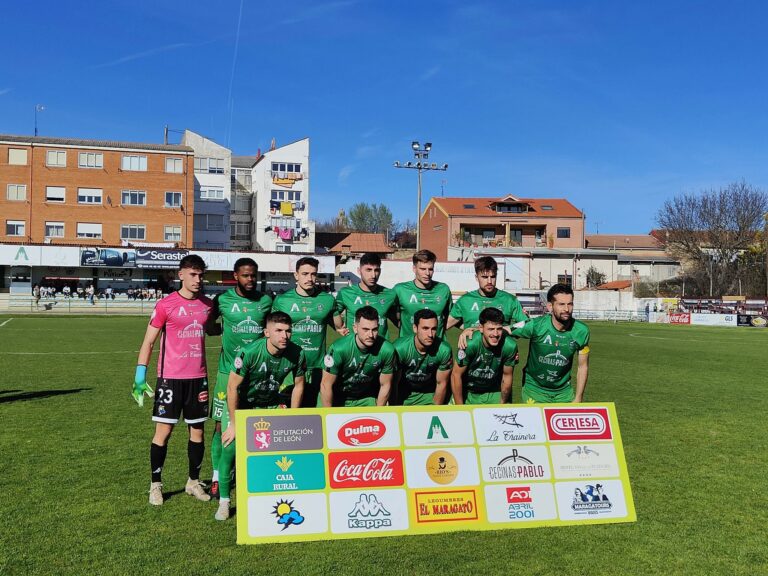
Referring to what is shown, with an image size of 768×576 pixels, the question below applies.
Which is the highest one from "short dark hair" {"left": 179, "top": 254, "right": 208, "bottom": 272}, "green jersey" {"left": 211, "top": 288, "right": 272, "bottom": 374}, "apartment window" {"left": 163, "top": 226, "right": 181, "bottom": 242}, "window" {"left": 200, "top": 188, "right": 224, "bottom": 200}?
"window" {"left": 200, "top": 188, "right": 224, "bottom": 200}

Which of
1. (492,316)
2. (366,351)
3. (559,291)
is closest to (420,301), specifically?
(492,316)

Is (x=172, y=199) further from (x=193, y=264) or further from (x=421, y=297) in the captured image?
(x=193, y=264)

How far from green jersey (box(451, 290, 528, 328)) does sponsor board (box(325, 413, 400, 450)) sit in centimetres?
215

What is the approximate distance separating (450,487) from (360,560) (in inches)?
42.8

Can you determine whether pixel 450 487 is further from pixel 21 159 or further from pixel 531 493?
pixel 21 159

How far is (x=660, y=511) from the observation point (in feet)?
22.1

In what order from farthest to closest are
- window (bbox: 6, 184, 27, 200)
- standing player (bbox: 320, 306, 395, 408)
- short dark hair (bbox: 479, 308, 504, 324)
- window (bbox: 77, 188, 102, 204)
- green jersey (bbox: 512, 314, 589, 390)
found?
1. window (bbox: 77, 188, 102, 204)
2. window (bbox: 6, 184, 27, 200)
3. green jersey (bbox: 512, 314, 589, 390)
4. short dark hair (bbox: 479, 308, 504, 324)
5. standing player (bbox: 320, 306, 395, 408)

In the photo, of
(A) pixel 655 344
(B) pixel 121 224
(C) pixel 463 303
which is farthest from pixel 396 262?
(C) pixel 463 303

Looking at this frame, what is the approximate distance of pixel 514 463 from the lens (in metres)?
6.13

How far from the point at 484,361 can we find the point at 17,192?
59.9 metres

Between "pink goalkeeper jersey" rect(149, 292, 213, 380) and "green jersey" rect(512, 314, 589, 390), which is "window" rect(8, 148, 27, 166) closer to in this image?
"pink goalkeeper jersey" rect(149, 292, 213, 380)

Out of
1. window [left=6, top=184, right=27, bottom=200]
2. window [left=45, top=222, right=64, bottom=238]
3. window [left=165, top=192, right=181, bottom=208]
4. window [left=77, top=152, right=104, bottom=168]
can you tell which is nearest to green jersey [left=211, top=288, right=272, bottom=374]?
window [left=165, top=192, right=181, bottom=208]

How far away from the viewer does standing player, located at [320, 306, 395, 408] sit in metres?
6.57

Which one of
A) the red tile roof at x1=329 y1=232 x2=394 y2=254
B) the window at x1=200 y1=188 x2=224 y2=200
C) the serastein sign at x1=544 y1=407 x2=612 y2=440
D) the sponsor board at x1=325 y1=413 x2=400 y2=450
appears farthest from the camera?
the red tile roof at x1=329 y1=232 x2=394 y2=254
